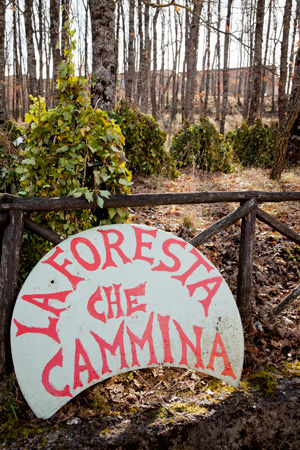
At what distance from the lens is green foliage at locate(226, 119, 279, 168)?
975 centimetres

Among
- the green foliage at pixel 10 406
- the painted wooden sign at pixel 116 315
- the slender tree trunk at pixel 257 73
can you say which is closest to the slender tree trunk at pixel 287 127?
the slender tree trunk at pixel 257 73

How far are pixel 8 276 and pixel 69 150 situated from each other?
99cm

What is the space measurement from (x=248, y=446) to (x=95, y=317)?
1.39 m

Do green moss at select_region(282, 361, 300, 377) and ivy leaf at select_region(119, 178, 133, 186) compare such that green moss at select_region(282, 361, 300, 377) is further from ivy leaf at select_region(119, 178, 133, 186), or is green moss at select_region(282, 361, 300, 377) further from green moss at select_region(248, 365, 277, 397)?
ivy leaf at select_region(119, 178, 133, 186)

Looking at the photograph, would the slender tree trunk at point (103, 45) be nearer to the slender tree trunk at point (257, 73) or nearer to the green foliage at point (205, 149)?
the green foliage at point (205, 149)

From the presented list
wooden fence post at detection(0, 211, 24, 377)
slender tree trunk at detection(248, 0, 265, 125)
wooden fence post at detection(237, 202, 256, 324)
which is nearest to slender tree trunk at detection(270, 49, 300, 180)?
slender tree trunk at detection(248, 0, 265, 125)

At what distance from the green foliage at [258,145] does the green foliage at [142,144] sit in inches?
133

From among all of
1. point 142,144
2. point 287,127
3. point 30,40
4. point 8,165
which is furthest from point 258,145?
point 8,165

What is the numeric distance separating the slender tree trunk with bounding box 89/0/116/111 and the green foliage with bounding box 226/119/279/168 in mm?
5539

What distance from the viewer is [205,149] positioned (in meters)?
8.47

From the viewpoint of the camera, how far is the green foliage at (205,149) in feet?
27.6

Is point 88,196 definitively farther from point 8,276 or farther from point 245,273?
point 245,273

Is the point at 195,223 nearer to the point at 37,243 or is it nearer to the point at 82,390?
the point at 37,243

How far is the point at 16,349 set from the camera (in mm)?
2301
